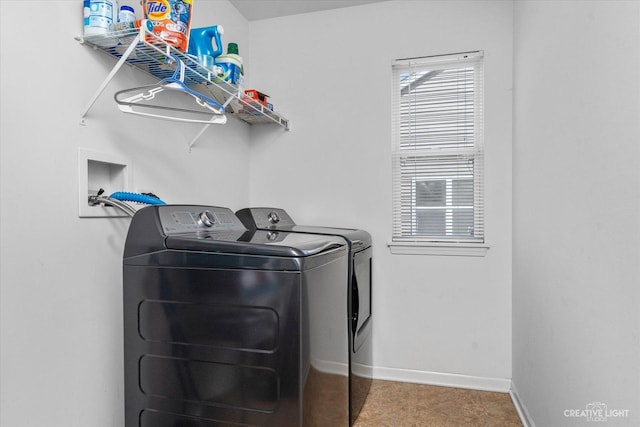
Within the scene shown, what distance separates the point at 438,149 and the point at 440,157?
56 millimetres

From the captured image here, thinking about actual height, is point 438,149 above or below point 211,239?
above

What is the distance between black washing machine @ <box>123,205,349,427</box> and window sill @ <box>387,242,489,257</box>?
4.17ft

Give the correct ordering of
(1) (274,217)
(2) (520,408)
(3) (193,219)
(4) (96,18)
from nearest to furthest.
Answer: (4) (96,18)
(3) (193,219)
(2) (520,408)
(1) (274,217)

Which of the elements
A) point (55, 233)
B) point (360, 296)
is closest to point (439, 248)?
point (360, 296)

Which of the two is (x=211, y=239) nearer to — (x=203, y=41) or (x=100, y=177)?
(x=100, y=177)

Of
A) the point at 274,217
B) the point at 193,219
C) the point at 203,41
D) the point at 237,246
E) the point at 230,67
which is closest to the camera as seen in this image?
the point at 237,246

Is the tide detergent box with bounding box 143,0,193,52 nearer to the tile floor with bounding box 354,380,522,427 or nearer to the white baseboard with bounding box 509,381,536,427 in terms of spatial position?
the tile floor with bounding box 354,380,522,427

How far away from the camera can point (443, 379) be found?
8.29 feet

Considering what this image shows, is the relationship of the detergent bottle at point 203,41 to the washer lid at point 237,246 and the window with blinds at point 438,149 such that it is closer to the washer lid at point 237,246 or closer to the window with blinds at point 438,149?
the washer lid at point 237,246

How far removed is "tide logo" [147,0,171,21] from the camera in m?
1.42

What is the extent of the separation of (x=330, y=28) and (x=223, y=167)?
49.2 inches

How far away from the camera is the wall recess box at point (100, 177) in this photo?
1.38 m

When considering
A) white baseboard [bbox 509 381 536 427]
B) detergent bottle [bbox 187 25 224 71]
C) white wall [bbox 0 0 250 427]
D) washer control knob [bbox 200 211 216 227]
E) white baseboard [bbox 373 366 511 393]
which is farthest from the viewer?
white baseboard [bbox 373 366 511 393]

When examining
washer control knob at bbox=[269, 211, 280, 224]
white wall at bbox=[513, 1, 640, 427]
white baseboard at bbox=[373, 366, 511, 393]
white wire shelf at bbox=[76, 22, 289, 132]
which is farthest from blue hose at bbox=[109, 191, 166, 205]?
white baseboard at bbox=[373, 366, 511, 393]
